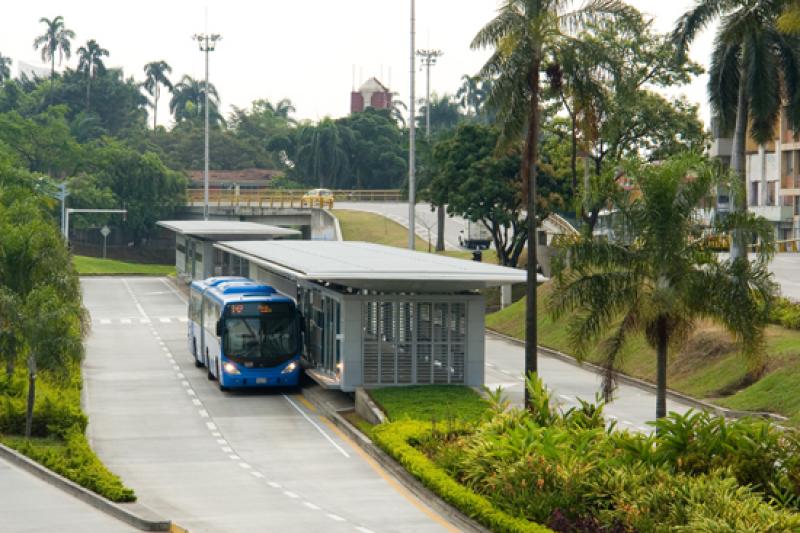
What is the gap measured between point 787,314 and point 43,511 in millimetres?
26744

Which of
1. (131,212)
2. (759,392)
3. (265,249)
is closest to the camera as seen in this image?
(759,392)

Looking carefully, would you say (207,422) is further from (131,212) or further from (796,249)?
(131,212)

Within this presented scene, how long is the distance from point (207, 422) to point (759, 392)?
44.9 ft

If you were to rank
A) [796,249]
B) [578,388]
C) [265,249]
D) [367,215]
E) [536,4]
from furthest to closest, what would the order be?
[367,215], [796,249], [265,249], [578,388], [536,4]

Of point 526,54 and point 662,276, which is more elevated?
point 526,54

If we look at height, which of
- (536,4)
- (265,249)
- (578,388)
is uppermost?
(536,4)

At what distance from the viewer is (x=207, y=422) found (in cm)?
3428

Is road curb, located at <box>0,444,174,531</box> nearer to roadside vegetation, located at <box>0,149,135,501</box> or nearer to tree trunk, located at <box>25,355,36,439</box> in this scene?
roadside vegetation, located at <box>0,149,135,501</box>

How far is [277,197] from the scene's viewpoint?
11800 cm

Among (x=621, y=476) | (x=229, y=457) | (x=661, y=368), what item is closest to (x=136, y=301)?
(x=229, y=457)

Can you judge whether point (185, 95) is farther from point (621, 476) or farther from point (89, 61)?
point (621, 476)

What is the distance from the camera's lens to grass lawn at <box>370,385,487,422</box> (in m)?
30.9

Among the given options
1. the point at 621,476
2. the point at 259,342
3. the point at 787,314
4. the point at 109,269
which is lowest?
the point at 109,269

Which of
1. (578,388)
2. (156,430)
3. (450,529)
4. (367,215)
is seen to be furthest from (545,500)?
(367,215)
